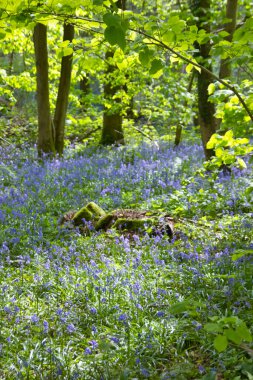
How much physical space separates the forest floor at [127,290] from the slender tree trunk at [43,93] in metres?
3.31

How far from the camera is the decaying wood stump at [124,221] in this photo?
19.3 ft

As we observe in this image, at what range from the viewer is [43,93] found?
1088 cm

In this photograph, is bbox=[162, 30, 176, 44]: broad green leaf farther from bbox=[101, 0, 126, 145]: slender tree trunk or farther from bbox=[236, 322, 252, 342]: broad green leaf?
bbox=[101, 0, 126, 145]: slender tree trunk

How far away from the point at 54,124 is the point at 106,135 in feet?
8.99

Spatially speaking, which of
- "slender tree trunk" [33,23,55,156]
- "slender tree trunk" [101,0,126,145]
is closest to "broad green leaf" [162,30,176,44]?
"slender tree trunk" [33,23,55,156]

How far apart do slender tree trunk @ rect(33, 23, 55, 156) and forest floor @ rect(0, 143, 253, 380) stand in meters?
3.31

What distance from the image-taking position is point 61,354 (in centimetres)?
323

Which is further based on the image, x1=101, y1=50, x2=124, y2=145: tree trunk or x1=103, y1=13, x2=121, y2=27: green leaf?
x1=101, y1=50, x2=124, y2=145: tree trunk

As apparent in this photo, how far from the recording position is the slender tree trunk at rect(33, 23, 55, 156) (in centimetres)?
1038

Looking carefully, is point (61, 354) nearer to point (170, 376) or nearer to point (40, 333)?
point (40, 333)

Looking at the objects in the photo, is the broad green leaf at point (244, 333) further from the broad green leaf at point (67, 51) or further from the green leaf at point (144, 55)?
the broad green leaf at point (67, 51)

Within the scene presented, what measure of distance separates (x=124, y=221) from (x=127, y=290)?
6.99ft

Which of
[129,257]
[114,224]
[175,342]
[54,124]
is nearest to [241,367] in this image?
[175,342]

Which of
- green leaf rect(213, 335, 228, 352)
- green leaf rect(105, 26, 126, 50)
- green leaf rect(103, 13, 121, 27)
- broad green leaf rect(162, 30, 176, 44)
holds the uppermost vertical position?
broad green leaf rect(162, 30, 176, 44)
